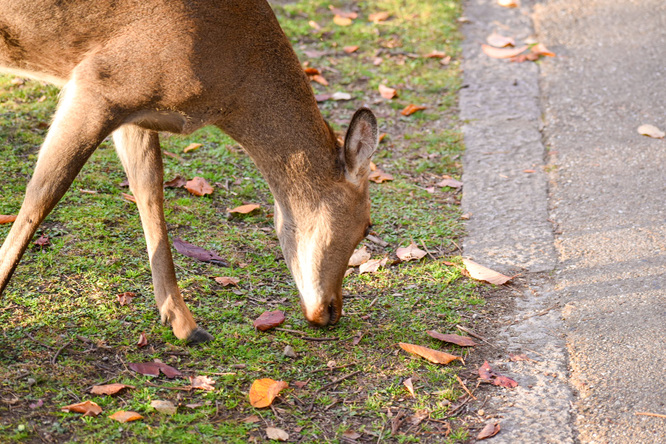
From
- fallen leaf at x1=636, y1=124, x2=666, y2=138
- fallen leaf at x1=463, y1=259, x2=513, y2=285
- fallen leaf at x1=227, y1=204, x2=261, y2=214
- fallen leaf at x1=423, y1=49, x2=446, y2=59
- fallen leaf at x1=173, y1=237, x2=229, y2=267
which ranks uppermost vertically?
fallen leaf at x1=173, y1=237, x2=229, y2=267

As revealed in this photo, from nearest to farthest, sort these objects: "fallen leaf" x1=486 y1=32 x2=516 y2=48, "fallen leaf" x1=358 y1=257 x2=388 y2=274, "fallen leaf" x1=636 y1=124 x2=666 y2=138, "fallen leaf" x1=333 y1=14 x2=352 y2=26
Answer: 1. "fallen leaf" x1=358 y1=257 x2=388 y2=274
2. "fallen leaf" x1=636 y1=124 x2=666 y2=138
3. "fallen leaf" x1=486 y1=32 x2=516 y2=48
4. "fallen leaf" x1=333 y1=14 x2=352 y2=26

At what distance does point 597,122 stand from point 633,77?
0.94m

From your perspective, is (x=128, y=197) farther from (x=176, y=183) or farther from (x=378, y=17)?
(x=378, y=17)

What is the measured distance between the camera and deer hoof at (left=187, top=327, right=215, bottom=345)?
3711 millimetres

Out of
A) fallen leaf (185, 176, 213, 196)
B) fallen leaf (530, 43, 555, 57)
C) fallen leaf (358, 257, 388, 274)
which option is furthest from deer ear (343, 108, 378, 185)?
fallen leaf (530, 43, 555, 57)

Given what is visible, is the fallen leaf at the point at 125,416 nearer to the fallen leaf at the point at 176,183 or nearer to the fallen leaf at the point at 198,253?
the fallen leaf at the point at 198,253

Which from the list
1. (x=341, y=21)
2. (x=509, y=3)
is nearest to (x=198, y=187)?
(x=341, y=21)

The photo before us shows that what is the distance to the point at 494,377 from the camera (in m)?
3.59

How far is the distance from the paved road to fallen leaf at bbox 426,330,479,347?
22 cm

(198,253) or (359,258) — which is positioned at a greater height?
(198,253)

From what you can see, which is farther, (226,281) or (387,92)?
(387,92)

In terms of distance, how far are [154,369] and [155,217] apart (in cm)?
84

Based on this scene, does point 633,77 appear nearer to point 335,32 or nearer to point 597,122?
point 597,122

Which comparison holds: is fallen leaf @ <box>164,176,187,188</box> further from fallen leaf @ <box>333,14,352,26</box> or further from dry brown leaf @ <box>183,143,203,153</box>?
fallen leaf @ <box>333,14,352,26</box>
